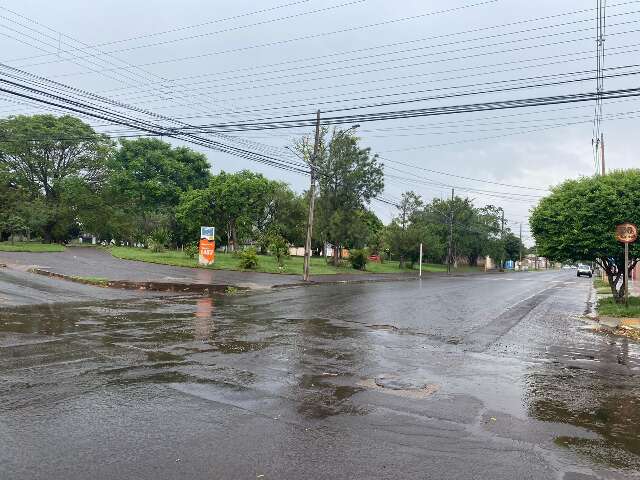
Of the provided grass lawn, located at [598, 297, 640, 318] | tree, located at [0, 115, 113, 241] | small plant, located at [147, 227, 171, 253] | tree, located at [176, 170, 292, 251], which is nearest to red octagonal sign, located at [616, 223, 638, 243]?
grass lawn, located at [598, 297, 640, 318]

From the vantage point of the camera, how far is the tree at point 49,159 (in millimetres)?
52719

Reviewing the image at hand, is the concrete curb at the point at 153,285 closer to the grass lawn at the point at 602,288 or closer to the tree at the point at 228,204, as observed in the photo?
the tree at the point at 228,204

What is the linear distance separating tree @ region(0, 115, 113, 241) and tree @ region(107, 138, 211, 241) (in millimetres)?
4514

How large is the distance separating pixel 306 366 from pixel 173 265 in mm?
28709

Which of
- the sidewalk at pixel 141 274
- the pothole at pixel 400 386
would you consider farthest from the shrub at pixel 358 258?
the pothole at pixel 400 386

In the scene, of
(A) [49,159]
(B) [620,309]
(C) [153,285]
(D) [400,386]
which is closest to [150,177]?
(A) [49,159]

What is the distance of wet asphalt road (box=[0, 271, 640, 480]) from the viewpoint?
14.9 ft

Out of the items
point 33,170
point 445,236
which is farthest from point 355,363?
point 445,236

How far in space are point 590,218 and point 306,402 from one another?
16677 mm

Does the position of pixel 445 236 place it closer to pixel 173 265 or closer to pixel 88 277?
pixel 173 265

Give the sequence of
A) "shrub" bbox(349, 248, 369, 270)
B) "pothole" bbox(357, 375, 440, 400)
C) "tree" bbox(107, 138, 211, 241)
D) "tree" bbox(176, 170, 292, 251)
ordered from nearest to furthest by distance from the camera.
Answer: "pothole" bbox(357, 375, 440, 400)
"tree" bbox(176, 170, 292, 251)
"shrub" bbox(349, 248, 369, 270)
"tree" bbox(107, 138, 211, 241)

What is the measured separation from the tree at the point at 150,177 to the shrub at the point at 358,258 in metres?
23.7

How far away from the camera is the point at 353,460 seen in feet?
15.2

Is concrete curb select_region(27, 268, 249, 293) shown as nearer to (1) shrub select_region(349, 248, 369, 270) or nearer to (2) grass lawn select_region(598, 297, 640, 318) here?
(2) grass lawn select_region(598, 297, 640, 318)
